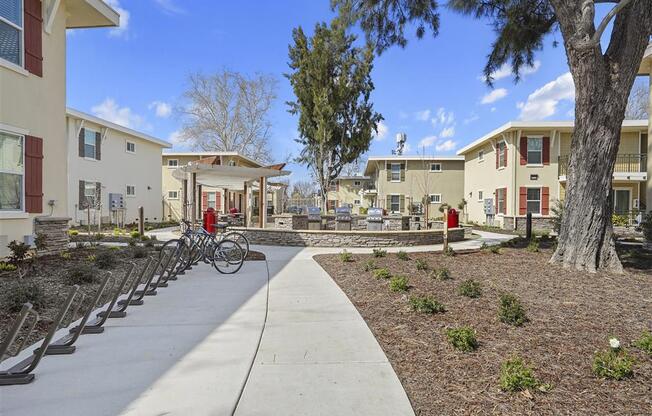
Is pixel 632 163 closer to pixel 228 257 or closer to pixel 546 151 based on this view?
pixel 546 151

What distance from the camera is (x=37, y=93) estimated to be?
780 centimetres

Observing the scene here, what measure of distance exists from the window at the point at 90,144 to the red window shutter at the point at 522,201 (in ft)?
67.3

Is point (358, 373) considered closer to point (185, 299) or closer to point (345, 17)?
point (185, 299)

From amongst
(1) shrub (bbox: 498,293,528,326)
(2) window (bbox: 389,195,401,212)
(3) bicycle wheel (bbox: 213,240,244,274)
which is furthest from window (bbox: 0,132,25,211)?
(2) window (bbox: 389,195,401,212)

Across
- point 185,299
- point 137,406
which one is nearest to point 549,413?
point 137,406

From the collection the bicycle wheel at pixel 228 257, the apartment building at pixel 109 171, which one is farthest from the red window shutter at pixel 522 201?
the apartment building at pixel 109 171

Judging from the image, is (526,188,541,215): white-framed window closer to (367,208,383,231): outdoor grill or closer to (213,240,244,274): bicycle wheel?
(367,208,383,231): outdoor grill

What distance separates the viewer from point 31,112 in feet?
25.1

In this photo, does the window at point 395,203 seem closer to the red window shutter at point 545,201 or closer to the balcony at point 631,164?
the red window shutter at point 545,201

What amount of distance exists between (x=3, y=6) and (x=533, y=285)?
10.4 m

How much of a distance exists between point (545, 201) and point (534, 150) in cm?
261

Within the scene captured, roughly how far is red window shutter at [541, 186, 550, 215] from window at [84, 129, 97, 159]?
21556mm

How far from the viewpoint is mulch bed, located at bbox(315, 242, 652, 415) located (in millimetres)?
2713

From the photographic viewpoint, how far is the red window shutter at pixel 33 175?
754cm
